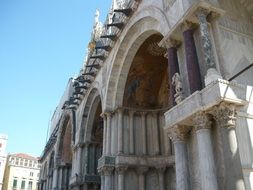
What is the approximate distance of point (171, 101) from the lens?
8.68 metres

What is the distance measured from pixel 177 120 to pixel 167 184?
607cm

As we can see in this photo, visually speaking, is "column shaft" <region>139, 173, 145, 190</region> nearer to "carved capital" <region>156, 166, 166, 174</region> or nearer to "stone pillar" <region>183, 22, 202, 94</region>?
"carved capital" <region>156, 166, 166, 174</region>

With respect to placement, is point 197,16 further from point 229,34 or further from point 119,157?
point 119,157

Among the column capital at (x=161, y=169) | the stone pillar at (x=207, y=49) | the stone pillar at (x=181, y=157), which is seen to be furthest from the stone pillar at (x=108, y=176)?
the stone pillar at (x=207, y=49)

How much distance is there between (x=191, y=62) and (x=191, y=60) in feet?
0.21

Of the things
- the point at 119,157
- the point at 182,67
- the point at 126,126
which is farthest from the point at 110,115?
the point at 182,67

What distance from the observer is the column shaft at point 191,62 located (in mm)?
7678

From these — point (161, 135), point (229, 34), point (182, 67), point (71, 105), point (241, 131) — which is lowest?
point (241, 131)

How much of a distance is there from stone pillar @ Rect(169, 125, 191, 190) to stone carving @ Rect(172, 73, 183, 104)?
2.53 feet

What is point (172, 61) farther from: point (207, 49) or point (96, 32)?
point (96, 32)

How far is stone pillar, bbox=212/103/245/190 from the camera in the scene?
6.10 meters

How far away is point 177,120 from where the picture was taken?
7.67 meters

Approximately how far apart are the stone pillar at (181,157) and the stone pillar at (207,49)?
1.53 metres

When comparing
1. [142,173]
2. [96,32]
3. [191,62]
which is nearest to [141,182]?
[142,173]
